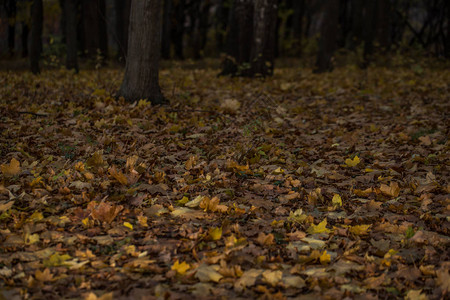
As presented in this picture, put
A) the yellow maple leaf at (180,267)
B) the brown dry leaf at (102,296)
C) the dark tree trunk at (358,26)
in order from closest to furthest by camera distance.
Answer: the brown dry leaf at (102,296), the yellow maple leaf at (180,267), the dark tree trunk at (358,26)

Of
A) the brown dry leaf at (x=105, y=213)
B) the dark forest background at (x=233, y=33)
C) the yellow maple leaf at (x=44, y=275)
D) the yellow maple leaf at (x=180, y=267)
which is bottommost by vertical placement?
the yellow maple leaf at (x=44, y=275)

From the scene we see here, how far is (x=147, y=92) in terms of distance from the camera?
287 inches

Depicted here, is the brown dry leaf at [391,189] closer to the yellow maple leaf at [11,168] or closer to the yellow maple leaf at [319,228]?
the yellow maple leaf at [319,228]

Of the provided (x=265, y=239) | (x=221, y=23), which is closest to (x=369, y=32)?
(x=221, y=23)

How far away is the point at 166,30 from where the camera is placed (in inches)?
813

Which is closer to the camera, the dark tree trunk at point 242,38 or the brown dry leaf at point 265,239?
the brown dry leaf at point 265,239

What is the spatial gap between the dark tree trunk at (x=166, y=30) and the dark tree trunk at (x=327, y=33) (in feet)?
30.5

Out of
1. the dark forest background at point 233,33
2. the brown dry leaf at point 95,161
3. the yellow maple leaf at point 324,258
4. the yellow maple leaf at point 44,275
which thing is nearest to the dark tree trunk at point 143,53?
the dark forest background at point 233,33

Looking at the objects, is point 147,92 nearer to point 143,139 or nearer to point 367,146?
point 143,139

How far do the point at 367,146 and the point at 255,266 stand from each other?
132 inches

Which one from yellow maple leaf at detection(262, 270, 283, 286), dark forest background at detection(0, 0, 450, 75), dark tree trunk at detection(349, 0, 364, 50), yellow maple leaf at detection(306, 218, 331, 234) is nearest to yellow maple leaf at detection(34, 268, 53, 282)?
yellow maple leaf at detection(262, 270, 283, 286)

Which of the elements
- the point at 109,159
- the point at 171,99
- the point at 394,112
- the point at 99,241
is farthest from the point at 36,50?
the point at 99,241

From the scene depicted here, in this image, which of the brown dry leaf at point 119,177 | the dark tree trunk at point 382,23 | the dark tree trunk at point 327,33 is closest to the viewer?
the brown dry leaf at point 119,177

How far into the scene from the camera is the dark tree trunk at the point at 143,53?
6.95 metres
